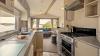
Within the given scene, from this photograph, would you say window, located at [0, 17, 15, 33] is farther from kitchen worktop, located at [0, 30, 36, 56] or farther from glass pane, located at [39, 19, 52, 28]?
glass pane, located at [39, 19, 52, 28]

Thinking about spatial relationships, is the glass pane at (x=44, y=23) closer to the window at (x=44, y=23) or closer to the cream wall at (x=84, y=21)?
the window at (x=44, y=23)

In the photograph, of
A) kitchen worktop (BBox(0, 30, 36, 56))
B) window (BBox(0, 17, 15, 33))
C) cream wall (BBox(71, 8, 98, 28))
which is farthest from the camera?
cream wall (BBox(71, 8, 98, 28))

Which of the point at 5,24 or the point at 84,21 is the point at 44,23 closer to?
the point at 84,21

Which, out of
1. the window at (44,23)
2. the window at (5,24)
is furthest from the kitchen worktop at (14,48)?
the window at (44,23)

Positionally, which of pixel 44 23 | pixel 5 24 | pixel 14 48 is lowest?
pixel 14 48

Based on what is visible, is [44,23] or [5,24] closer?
[5,24]

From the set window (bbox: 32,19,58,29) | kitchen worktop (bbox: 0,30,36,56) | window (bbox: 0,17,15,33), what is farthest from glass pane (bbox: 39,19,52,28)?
kitchen worktop (bbox: 0,30,36,56)

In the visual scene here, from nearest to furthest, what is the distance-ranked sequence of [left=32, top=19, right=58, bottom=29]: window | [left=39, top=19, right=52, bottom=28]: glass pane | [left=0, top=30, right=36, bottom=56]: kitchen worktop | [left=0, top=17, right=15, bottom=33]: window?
[left=0, top=30, right=36, bottom=56]: kitchen worktop, [left=0, top=17, right=15, bottom=33]: window, [left=32, top=19, right=58, bottom=29]: window, [left=39, top=19, right=52, bottom=28]: glass pane

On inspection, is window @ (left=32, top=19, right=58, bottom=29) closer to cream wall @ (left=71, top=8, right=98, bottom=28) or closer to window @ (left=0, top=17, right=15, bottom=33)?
cream wall @ (left=71, top=8, right=98, bottom=28)

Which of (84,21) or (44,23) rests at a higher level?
(44,23)

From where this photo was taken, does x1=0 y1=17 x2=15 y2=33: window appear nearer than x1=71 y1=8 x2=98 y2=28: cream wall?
Yes

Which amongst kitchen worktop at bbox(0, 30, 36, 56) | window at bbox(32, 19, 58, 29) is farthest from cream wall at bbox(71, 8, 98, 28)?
window at bbox(32, 19, 58, 29)

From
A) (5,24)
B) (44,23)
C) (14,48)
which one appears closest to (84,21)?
(5,24)

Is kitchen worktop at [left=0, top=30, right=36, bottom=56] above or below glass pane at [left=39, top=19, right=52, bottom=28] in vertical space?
below
